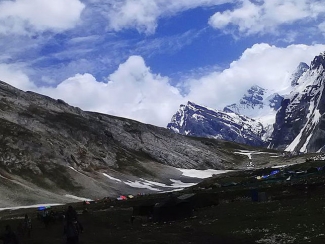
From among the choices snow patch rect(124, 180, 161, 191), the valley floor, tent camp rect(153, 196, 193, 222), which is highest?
snow patch rect(124, 180, 161, 191)

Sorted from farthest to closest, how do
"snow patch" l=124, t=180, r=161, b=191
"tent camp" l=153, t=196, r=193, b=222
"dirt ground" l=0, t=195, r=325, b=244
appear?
"snow patch" l=124, t=180, r=161, b=191 < "tent camp" l=153, t=196, r=193, b=222 < "dirt ground" l=0, t=195, r=325, b=244

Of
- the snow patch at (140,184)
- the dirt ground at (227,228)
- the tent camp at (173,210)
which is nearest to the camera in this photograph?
the dirt ground at (227,228)

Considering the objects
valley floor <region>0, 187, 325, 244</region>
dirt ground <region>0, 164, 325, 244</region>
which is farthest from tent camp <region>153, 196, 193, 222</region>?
valley floor <region>0, 187, 325, 244</region>

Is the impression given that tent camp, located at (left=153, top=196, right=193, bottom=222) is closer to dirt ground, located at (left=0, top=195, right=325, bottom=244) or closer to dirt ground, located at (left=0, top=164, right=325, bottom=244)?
dirt ground, located at (left=0, top=164, right=325, bottom=244)

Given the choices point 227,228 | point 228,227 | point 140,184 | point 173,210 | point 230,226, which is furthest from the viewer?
point 140,184

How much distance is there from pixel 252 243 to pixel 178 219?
79.3 feet

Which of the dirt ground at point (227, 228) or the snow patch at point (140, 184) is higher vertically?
the snow patch at point (140, 184)

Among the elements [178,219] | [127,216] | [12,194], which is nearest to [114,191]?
[12,194]

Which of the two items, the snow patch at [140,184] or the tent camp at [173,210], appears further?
the snow patch at [140,184]

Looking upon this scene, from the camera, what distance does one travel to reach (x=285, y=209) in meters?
51.6

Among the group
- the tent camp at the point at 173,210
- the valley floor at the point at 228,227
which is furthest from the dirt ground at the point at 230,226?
the tent camp at the point at 173,210

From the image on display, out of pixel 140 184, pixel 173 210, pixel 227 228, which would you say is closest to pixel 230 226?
pixel 227 228

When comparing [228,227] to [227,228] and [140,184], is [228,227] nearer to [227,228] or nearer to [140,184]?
[227,228]

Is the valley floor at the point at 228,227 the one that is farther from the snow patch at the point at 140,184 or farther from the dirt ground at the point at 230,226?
the snow patch at the point at 140,184
